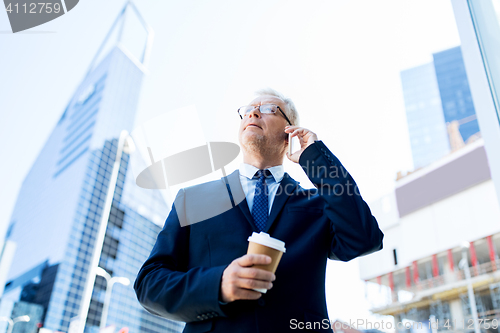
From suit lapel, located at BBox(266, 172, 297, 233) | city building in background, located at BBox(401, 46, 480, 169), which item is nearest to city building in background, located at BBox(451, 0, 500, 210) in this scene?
suit lapel, located at BBox(266, 172, 297, 233)

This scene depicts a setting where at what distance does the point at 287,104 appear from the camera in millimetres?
1241

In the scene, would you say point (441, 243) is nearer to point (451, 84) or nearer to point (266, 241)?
point (266, 241)

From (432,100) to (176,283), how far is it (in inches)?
2126

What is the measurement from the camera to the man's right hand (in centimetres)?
60

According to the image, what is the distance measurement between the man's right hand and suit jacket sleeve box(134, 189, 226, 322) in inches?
1.1

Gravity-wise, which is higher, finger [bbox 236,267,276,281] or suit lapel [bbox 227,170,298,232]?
suit lapel [bbox 227,170,298,232]

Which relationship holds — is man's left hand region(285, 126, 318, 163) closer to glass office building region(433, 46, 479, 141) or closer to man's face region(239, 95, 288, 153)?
man's face region(239, 95, 288, 153)

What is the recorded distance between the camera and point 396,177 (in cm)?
1734

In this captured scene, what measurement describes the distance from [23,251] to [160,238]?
54.2 m

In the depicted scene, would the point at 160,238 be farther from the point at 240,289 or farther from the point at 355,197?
the point at 355,197

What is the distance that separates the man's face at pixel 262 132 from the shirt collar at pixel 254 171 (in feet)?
0.19

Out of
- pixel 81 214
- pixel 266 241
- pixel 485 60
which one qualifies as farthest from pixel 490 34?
pixel 81 214

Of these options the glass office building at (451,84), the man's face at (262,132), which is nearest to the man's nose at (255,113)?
the man's face at (262,132)

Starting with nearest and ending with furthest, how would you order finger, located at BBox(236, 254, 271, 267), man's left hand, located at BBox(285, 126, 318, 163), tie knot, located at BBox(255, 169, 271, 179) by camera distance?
finger, located at BBox(236, 254, 271, 267) → man's left hand, located at BBox(285, 126, 318, 163) → tie knot, located at BBox(255, 169, 271, 179)
